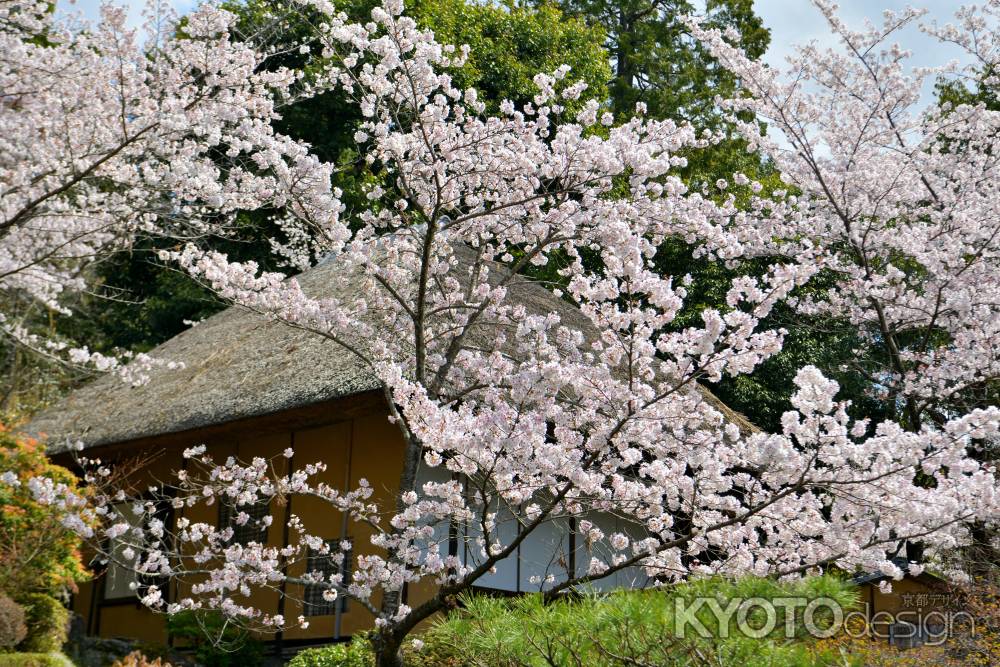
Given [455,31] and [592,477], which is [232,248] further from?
[592,477]

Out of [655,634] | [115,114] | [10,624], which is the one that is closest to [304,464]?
[10,624]

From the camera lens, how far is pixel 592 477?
17.3 feet

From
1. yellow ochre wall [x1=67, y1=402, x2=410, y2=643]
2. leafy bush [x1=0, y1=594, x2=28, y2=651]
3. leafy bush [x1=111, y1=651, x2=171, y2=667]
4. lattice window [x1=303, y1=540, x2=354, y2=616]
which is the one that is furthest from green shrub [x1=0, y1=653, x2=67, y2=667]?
lattice window [x1=303, y1=540, x2=354, y2=616]

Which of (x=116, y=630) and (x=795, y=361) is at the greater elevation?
(x=795, y=361)

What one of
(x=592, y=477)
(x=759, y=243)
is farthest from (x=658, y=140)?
(x=759, y=243)

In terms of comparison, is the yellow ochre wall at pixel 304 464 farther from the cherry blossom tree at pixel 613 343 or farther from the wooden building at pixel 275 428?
the cherry blossom tree at pixel 613 343

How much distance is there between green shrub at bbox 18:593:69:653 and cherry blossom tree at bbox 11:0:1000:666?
0.87 m

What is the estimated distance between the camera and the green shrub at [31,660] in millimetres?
7656

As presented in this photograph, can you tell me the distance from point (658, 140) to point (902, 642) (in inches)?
237

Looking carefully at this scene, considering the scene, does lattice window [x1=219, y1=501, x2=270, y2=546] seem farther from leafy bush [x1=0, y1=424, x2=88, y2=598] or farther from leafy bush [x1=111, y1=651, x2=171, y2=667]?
leafy bush [x1=0, y1=424, x2=88, y2=598]

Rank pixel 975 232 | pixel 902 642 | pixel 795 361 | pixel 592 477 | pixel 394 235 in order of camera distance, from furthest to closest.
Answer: pixel 795 361 < pixel 902 642 < pixel 975 232 < pixel 394 235 < pixel 592 477

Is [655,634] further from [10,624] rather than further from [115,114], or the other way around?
[115,114]

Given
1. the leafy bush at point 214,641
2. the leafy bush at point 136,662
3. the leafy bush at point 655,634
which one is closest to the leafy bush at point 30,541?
the leafy bush at point 136,662

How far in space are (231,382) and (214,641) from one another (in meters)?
2.62
